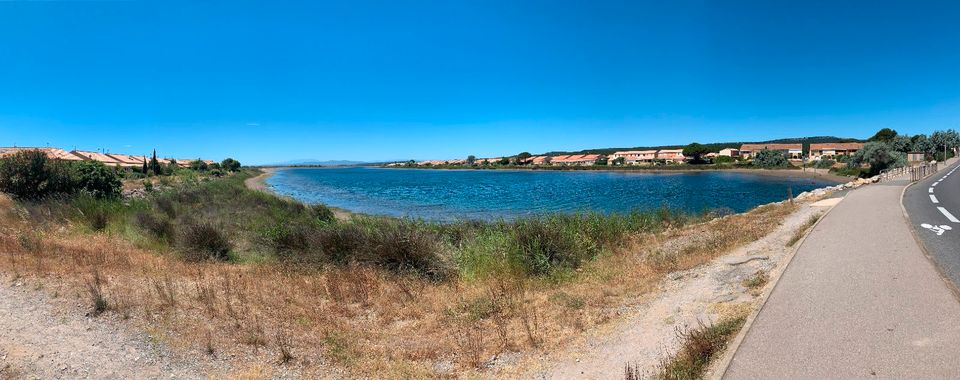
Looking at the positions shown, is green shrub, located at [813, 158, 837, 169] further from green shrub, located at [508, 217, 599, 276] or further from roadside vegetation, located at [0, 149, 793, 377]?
green shrub, located at [508, 217, 599, 276]

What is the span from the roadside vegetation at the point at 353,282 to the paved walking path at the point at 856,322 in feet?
7.59

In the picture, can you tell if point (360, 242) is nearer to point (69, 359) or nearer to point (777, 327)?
point (69, 359)

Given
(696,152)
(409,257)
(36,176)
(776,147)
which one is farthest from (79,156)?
(776,147)

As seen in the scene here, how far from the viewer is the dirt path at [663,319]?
522 cm

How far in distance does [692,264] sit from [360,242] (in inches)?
301

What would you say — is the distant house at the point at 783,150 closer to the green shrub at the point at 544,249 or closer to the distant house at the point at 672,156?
the distant house at the point at 672,156

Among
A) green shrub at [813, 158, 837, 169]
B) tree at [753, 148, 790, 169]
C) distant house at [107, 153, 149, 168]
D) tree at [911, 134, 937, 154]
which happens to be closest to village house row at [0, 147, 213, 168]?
distant house at [107, 153, 149, 168]

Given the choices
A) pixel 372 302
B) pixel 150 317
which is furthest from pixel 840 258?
pixel 150 317

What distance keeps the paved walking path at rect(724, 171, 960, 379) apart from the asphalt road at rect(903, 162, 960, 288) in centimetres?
38

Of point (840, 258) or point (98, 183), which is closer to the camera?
point (840, 258)

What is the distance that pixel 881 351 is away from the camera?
429cm

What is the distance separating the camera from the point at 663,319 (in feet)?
21.2

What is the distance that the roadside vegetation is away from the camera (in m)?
6.02

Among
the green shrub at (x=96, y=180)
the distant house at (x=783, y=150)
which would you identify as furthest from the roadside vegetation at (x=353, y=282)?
the distant house at (x=783, y=150)
